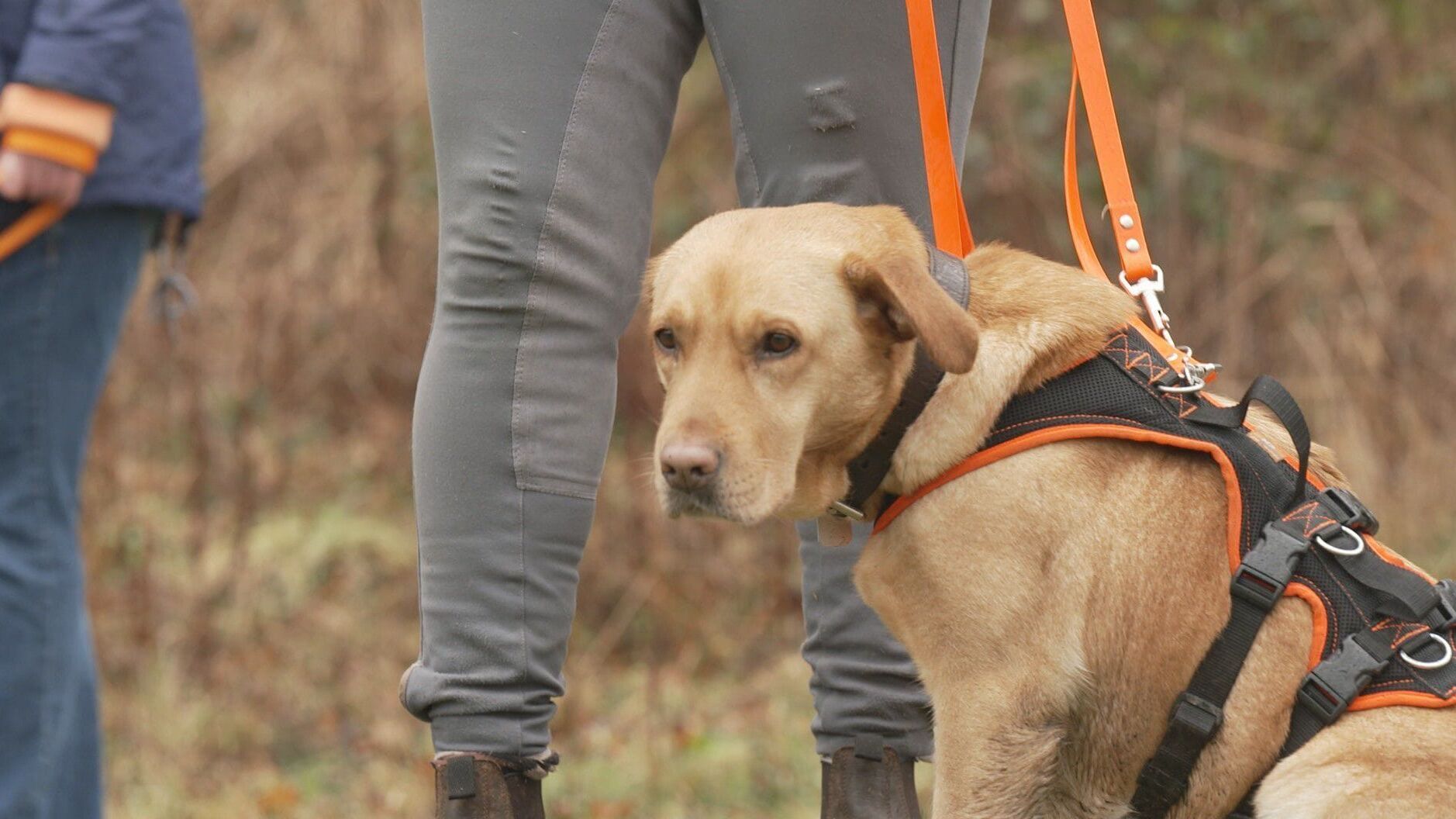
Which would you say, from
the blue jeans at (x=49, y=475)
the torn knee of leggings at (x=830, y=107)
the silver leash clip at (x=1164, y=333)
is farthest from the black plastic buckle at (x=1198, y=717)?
the blue jeans at (x=49, y=475)

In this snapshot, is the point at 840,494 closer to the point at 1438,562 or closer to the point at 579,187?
the point at 579,187

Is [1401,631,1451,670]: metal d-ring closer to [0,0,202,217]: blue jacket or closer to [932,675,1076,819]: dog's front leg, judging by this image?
[932,675,1076,819]: dog's front leg

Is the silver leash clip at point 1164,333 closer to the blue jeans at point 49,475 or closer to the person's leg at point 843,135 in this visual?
the person's leg at point 843,135

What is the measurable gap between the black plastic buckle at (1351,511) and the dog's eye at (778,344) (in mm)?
933

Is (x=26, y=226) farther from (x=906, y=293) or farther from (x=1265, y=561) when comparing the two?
(x=1265, y=561)

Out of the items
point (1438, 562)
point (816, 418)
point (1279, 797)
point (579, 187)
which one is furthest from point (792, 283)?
point (1438, 562)

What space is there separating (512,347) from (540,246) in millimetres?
183

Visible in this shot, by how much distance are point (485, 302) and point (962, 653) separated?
1.02 meters

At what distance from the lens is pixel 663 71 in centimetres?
289

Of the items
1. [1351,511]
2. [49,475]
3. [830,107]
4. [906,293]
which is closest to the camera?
[906,293]

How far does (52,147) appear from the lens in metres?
3.69

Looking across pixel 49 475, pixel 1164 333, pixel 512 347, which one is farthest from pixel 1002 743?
pixel 49 475

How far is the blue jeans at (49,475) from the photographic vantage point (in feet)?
12.5

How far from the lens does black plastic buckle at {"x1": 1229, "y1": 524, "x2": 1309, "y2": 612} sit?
2.51m
